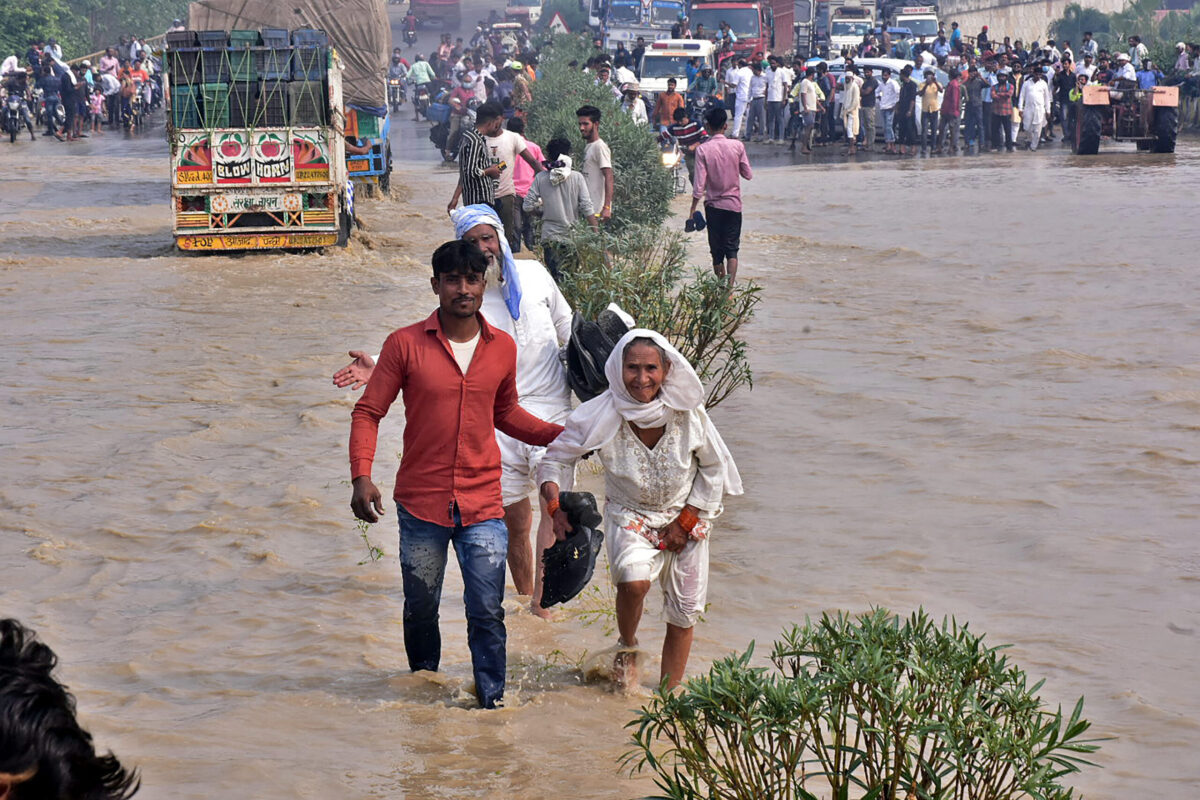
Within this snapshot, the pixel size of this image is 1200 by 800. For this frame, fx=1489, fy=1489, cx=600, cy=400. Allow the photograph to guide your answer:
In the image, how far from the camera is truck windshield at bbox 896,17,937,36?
40.8m

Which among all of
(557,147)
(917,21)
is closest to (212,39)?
(557,147)

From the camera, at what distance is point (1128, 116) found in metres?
26.3

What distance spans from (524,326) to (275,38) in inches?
455

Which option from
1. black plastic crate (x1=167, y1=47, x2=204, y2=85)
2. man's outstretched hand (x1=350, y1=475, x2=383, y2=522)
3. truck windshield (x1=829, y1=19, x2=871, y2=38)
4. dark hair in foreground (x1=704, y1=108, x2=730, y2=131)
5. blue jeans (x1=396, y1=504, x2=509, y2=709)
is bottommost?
blue jeans (x1=396, y1=504, x2=509, y2=709)

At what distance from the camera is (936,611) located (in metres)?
6.14

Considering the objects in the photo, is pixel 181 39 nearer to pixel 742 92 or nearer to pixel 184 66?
pixel 184 66

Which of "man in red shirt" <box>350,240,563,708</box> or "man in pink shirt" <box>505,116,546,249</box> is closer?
"man in red shirt" <box>350,240,563,708</box>

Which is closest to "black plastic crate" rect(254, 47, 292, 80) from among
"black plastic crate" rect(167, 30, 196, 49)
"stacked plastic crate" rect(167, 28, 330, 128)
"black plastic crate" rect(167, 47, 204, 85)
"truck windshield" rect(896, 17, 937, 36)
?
"stacked plastic crate" rect(167, 28, 330, 128)

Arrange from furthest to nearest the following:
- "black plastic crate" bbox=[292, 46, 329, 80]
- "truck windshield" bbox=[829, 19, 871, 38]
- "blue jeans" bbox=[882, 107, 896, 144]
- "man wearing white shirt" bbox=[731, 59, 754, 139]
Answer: "truck windshield" bbox=[829, 19, 871, 38]
"man wearing white shirt" bbox=[731, 59, 754, 139]
"blue jeans" bbox=[882, 107, 896, 144]
"black plastic crate" bbox=[292, 46, 329, 80]

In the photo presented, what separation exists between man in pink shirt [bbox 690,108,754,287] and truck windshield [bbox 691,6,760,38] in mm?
25489

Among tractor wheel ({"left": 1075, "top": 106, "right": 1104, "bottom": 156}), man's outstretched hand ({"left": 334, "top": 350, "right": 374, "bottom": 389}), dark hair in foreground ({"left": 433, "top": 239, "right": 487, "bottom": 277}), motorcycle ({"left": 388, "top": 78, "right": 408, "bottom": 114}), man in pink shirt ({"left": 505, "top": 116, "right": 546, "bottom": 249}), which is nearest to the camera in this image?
dark hair in foreground ({"left": 433, "top": 239, "right": 487, "bottom": 277})

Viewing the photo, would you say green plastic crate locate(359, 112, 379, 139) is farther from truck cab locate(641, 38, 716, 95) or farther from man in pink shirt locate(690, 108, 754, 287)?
truck cab locate(641, 38, 716, 95)

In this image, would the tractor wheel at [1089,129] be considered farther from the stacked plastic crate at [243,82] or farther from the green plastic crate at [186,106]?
the green plastic crate at [186,106]

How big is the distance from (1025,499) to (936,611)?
179 centimetres
